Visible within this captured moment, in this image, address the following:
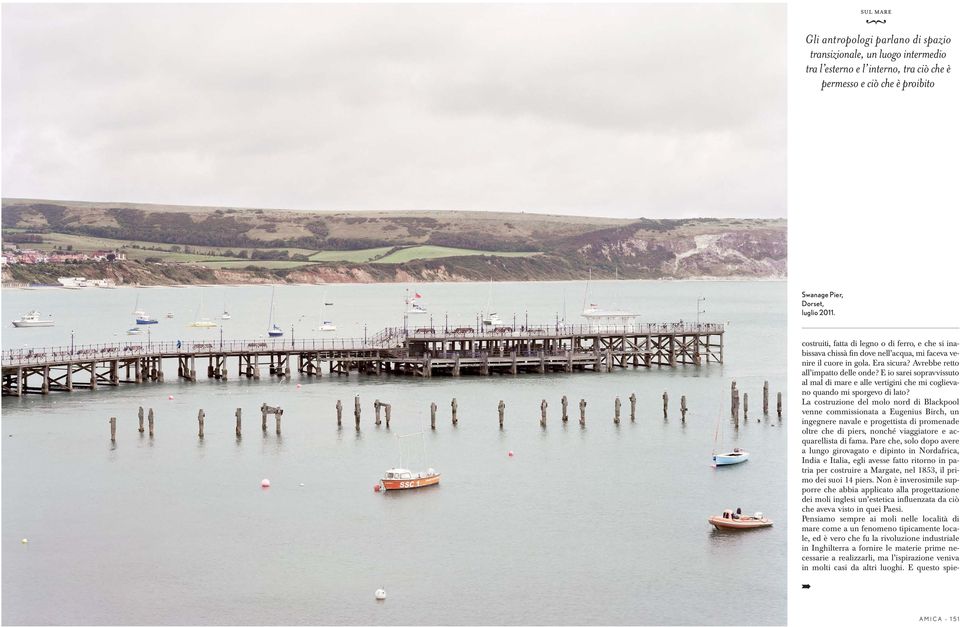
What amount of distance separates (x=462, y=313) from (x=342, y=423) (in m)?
129

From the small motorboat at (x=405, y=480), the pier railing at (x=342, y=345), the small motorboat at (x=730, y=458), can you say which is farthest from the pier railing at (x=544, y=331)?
the small motorboat at (x=405, y=480)

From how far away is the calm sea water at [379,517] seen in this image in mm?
38625

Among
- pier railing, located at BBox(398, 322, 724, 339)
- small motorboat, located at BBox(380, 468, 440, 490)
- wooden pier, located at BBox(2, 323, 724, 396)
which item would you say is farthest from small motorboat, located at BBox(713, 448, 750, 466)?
pier railing, located at BBox(398, 322, 724, 339)

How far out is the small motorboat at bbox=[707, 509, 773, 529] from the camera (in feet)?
152

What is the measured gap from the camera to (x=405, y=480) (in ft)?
175

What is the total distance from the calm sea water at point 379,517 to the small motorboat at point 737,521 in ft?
1.70

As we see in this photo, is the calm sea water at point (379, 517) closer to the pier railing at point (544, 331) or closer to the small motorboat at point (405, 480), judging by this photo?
the small motorboat at point (405, 480)

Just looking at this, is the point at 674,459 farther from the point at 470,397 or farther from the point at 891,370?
the point at 891,370

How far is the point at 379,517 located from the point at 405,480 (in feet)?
15.0

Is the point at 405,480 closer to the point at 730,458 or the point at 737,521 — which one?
the point at 737,521

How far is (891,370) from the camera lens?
30906 millimetres

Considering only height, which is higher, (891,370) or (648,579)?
(891,370)

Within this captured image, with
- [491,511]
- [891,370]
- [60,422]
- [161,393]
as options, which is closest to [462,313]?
[161,393]

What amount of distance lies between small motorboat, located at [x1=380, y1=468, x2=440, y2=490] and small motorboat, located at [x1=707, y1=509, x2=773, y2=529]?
515 inches
